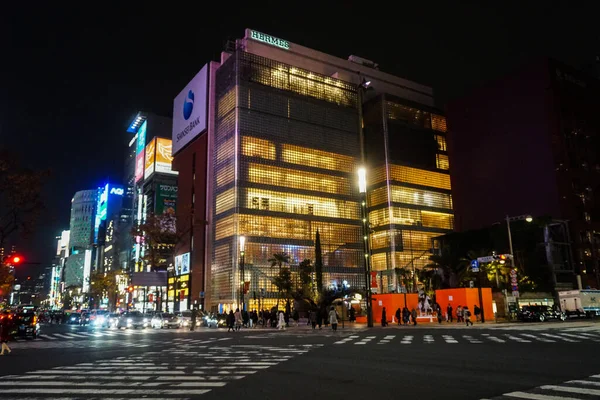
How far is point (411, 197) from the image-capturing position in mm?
90812

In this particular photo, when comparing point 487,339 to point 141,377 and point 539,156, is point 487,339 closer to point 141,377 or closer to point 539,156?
point 141,377

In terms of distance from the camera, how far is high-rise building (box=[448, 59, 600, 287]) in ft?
230

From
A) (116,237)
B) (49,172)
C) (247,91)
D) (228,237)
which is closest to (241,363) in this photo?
(49,172)

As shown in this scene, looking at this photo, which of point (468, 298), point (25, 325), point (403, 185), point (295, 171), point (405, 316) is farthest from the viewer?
point (403, 185)

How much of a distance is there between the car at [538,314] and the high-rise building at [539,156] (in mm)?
21545

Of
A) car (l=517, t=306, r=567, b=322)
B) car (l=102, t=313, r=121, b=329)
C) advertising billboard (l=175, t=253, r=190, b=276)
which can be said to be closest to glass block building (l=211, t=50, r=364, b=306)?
advertising billboard (l=175, t=253, r=190, b=276)

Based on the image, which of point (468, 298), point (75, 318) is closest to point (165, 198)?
point (75, 318)

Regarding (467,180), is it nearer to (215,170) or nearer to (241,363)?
(215,170)

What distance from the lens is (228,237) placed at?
250 feet

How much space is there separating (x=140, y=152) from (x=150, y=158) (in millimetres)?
14328

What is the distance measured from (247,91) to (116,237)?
96.3m

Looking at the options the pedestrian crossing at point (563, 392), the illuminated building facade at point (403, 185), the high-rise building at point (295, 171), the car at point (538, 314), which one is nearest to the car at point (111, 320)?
the high-rise building at point (295, 171)

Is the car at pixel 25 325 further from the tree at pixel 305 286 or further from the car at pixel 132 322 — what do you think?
the tree at pixel 305 286

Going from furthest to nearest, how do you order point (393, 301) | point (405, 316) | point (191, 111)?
point (191, 111), point (393, 301), point (405, 316)
